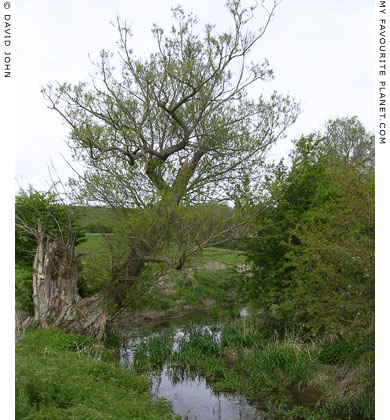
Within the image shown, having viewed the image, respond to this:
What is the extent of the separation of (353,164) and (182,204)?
3554mm

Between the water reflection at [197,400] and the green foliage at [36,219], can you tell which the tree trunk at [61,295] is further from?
the water reflection at [197,400]

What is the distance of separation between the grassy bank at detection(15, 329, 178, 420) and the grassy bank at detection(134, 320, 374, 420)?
7.06 feet

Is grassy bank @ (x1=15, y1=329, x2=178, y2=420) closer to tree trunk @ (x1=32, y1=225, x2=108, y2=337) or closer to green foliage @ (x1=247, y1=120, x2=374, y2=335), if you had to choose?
tree trunk @ (x1=32, y1=225, x2=108, y2=337)

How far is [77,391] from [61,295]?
497cm

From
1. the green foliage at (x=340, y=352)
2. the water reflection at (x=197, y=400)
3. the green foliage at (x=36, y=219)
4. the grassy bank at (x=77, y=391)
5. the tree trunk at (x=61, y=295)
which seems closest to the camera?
the grassy bank at (x=77, y=391)

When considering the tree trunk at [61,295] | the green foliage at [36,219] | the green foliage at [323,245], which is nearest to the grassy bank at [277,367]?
the green foliage at [323,245]

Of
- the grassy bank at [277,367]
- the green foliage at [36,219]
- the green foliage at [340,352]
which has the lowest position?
the grassy bank at [277,367]

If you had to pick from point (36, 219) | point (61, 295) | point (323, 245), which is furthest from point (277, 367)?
point (36, 219)

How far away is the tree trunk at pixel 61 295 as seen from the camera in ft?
34.1

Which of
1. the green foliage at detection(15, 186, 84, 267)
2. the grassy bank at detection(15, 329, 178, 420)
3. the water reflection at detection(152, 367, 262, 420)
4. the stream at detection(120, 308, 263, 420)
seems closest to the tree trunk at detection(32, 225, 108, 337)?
the green foliage at detection(15, 186, 84, 267)

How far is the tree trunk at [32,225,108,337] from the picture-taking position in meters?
10.4

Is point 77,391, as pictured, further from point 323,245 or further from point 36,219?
point 36,219

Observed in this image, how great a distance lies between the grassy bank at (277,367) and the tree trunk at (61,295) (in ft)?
4.66

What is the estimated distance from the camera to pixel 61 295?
10703mm
